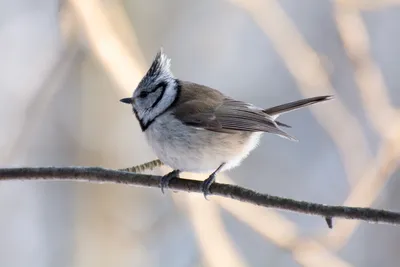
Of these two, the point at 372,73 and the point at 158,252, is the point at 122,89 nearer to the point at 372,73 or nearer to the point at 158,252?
the point at 372,73

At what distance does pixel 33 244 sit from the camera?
335 centimetres

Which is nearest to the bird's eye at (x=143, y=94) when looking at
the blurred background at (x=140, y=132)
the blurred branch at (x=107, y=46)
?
the blurred branch at (x=107, y=46)

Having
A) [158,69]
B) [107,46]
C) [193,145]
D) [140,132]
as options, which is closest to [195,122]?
[193,145]

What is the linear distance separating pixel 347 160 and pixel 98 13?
1162mm

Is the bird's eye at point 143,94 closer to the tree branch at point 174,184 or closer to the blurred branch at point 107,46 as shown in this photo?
the blurred branch at point 107,46

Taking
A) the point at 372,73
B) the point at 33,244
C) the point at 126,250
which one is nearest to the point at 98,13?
the point at 372,73

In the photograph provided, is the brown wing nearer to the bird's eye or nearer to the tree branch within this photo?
the bird's eye

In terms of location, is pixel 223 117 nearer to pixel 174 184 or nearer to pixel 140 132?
pixel 174 184

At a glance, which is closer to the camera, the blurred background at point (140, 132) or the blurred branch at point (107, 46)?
the blurred branch at point (107, 46)

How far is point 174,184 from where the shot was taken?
1.52 metres

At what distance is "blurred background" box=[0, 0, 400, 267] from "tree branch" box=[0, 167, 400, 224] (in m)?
1.03

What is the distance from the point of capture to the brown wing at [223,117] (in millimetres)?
1788

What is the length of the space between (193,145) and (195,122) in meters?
0.09

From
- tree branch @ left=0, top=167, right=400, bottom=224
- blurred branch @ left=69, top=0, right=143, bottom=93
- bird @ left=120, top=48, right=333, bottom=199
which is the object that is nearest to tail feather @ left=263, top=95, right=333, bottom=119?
bird @ left=120, top=48, right=333, bottom=199
